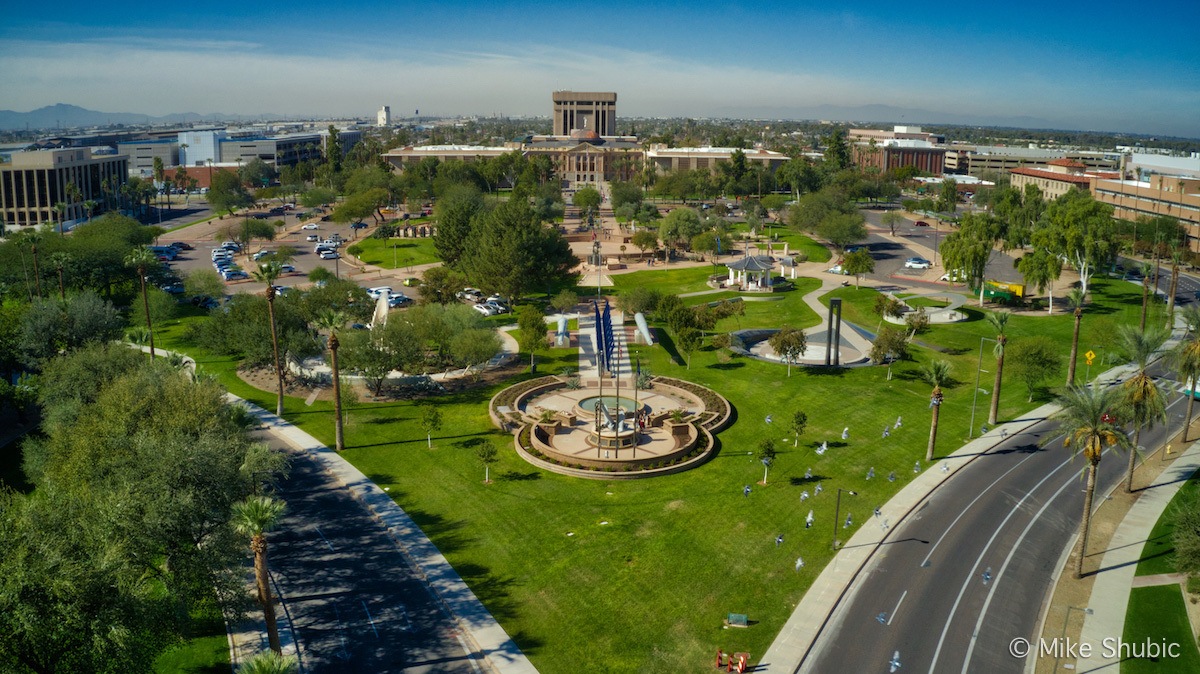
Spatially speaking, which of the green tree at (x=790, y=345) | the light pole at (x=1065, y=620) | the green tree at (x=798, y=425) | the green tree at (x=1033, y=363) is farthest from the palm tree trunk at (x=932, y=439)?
the green tree at (x=790, y=345)

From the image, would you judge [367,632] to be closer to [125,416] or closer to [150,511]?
[150,511]

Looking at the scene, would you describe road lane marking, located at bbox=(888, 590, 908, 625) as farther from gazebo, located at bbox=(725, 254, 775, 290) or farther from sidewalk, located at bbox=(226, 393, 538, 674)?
gazebo, located at bbox=(725, 254, 775, 290)

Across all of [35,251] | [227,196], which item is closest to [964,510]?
[35,251]

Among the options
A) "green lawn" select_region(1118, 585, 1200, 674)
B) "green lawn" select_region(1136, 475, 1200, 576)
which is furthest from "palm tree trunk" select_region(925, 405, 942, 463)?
"green lawn" select_region(1118, 585, 1200, 674)

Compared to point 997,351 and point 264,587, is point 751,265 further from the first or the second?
point 264,587

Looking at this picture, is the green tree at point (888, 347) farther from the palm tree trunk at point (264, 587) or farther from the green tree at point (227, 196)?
the green tree at point (227, 196)

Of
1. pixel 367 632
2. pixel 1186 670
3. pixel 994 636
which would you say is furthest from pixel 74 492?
pixel 1186 670
